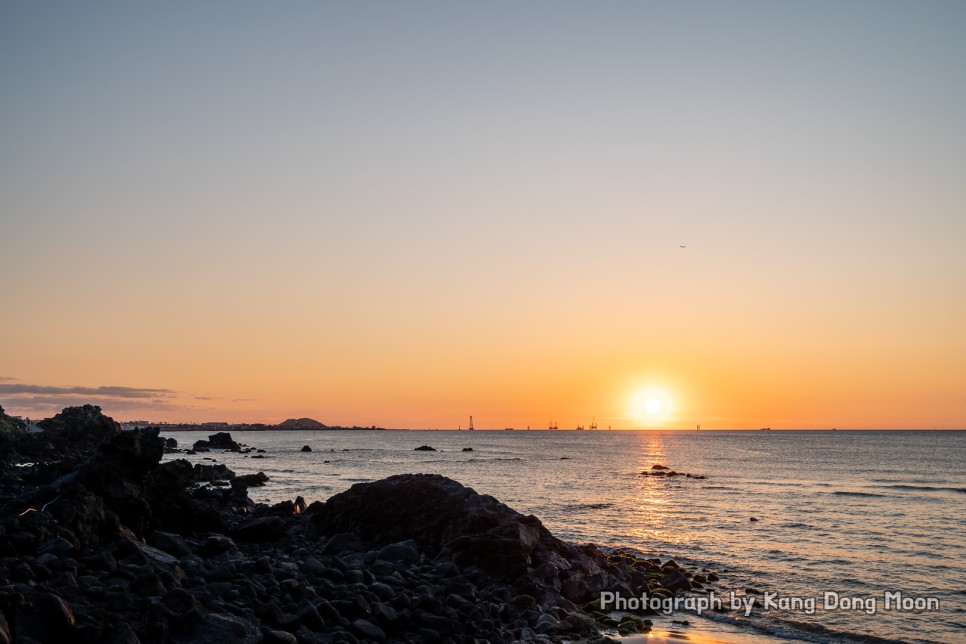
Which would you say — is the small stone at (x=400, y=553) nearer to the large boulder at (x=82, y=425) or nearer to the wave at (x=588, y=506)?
the wave at (x=588, y=506)

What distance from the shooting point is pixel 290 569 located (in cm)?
1845

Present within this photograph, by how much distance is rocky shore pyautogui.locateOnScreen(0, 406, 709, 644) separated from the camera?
41.4 feet

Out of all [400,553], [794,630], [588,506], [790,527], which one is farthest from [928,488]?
[400,553]

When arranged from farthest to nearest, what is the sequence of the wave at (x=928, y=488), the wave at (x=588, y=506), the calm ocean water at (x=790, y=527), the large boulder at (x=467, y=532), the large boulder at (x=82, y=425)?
the large boulder at (x=82, y=425) → the wave at (x=928, y=488) → the wave at (x=588, y=506) → the calm ocean water at (x=790, y=527) → the large boulder at (x=467, y=532)

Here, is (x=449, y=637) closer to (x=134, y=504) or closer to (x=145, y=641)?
(x=145, y=641)

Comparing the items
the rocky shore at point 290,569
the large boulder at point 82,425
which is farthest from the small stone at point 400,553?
the large boulder at point 82,425

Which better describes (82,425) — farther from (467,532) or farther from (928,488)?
(928,488)

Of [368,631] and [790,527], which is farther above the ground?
[368,631]

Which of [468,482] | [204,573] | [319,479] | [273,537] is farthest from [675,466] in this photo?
[204,573]

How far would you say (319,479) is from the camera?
76.8 metres

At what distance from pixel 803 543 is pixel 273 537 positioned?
27205 mm

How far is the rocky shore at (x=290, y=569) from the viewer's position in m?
12.6

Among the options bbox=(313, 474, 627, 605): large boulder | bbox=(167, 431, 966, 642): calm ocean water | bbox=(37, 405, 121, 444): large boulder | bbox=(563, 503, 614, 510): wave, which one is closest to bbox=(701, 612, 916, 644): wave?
bbox=(167, 431, 966, 642): calm ocean water

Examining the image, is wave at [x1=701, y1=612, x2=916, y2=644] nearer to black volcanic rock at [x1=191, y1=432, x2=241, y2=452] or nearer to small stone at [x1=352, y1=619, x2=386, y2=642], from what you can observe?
small stone at [x1=352, y1=619, x2=386, y2=642]
